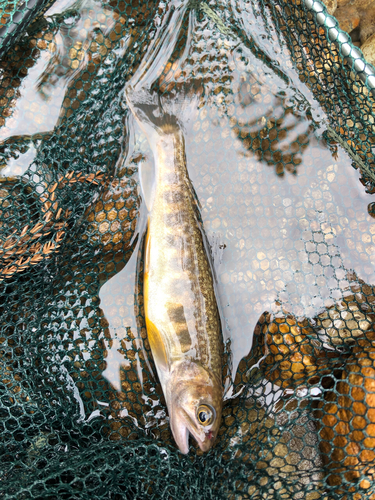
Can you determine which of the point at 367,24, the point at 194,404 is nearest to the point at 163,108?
the point at 194,404

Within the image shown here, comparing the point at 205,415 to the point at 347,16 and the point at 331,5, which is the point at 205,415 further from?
the point at 347,16

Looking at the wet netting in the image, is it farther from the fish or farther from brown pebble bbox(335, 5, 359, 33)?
brown pebble bbox(335, 5, 359, 33)

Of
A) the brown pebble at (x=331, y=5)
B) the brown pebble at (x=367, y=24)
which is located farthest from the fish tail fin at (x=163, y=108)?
the brown pebble at (x=367, y=24)

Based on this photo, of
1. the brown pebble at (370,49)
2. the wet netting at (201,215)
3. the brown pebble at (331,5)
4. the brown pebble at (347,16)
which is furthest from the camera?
the brown pebble at (347,16)

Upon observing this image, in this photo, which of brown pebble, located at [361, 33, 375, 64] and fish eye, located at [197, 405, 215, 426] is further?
brown pebble, located at [361, 33, 375, 64]

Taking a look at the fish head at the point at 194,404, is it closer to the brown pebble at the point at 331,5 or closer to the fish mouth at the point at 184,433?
the fish mouth at the point at 184,433

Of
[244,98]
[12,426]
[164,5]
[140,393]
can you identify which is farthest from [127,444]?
[164,5]

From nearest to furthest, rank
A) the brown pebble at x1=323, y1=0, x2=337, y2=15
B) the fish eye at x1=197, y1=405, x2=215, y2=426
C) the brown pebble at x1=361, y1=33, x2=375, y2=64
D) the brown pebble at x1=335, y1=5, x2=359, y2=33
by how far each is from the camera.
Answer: the fish eye at x1=197, y1=405, x2=215, y2=426 < the brown pebble at x1=323, y1=0, x2=337, y2=15 < the brown pebble at x1=361, y1=33, x2=375, y2=64 < the brown pebble at x1=335, y1=5, x2=359, y2=33

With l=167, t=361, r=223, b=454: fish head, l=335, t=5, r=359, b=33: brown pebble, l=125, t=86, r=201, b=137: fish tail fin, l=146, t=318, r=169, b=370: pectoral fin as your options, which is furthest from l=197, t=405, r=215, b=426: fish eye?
l=335, t=5, r=359, b=33: brown pebble
